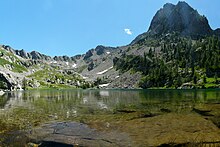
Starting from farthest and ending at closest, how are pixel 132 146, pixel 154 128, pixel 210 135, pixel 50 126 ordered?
pixel 50 126
pixel 154 128
pixel 210 135
pixel 132 146

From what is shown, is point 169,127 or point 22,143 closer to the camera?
point 22,143

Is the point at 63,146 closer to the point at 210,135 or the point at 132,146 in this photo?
the point at 132,146

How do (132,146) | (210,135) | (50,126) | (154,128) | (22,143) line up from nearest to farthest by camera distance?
1. (132,146)
2. (22,143)
3. (210,135)
4. (154,128)
5. (50,126)

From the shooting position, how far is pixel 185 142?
71.2 ft

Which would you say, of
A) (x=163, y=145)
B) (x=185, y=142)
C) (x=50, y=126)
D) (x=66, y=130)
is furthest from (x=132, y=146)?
(x=50, y=126)

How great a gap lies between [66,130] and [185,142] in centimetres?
1411

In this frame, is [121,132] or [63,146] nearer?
[63,146]

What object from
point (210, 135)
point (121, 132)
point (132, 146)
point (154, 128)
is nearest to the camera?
point (132, 146)

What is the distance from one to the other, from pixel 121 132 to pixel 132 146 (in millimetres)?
6027

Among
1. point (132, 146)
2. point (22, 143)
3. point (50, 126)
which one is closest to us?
point (132, 146)

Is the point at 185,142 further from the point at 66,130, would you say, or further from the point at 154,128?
the point at 66,130

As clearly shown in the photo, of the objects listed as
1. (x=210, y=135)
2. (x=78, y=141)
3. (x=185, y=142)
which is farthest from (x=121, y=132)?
(x=210, y=135)

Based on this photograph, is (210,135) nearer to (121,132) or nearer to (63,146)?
(121,132)

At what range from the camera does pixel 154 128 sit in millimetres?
28641
